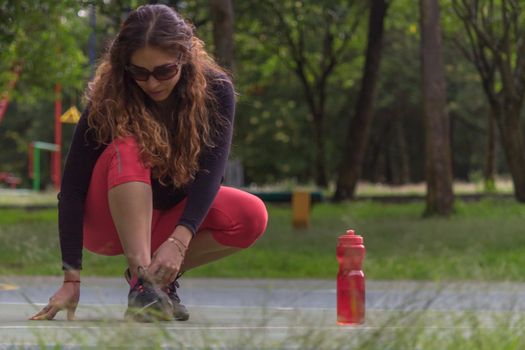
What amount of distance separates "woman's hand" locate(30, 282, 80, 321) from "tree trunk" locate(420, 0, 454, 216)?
16.1 metres

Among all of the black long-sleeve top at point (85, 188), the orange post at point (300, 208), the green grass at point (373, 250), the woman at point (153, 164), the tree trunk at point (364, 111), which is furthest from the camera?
the tree trunk at point (364, 111)

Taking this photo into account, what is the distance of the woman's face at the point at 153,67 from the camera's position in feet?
18.1

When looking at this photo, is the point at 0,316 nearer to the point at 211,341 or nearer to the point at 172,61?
the point at 172,61

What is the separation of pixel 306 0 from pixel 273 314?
30.7m

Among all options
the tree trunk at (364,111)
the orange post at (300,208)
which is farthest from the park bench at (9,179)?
the orange post at (300,208)

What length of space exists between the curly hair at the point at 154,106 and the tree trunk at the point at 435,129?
15.5m

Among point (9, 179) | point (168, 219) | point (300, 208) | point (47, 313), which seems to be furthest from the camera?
point (9, 179)

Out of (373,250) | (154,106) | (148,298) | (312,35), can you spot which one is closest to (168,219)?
(154,106)

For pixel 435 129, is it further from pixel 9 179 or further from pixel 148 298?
pixel 9 179

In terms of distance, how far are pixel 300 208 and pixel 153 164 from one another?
43.4 ft

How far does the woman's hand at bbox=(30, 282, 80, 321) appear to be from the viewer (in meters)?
5.05

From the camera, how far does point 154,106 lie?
5820 mm

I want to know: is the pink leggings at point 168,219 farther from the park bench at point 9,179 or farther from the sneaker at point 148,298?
the park bench at point 9,179

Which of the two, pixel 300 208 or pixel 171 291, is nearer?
pixel 171 291
